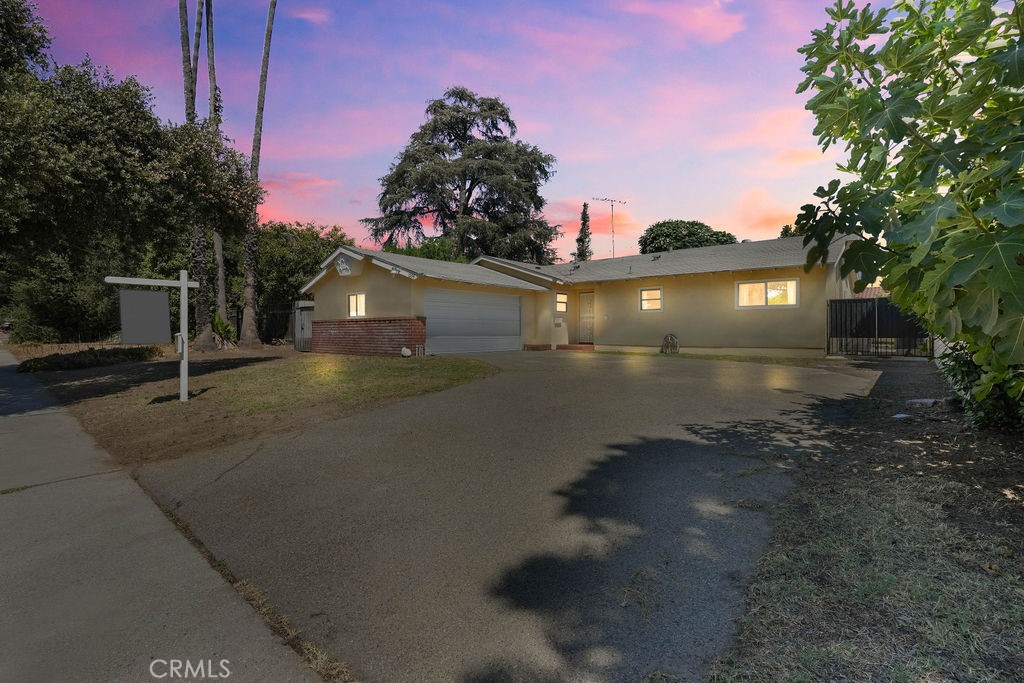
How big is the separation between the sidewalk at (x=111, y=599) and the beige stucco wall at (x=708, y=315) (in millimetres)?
18181

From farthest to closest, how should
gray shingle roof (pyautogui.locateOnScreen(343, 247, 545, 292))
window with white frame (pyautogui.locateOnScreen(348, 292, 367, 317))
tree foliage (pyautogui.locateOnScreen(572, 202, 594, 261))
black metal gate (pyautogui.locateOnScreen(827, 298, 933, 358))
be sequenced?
tree foliage (pyautogui.locateOnScreen(572, 202, 594, 261)) → window with white frame (pyautogui.locateOnScreen(348, 292, 367, 317)) → gray shingle roof (pyautogui.locateOnScreen(343, 247, 545, 292)) → black metal gate (pyautogui.locateOnScreen(827, 298, 933, 358))

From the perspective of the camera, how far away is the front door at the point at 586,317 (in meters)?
23.6

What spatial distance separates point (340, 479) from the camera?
4.86m

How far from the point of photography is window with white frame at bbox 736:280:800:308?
17734 mm

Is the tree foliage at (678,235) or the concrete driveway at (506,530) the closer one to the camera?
the concrete driveway at (506,530)

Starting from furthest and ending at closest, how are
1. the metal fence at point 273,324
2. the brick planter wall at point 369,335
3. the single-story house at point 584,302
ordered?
the metal fence at point 273,324 → the single-story house at point 584,302 → the brick planter wall at point 369,335

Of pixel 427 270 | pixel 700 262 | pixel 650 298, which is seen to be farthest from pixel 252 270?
pixel 700 262

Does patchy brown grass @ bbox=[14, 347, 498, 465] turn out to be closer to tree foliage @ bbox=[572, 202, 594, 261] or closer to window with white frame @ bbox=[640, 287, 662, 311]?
window with white frame @ bbox=[640, 287, 662, 311]

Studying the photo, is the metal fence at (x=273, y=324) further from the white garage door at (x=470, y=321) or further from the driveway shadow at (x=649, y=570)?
the driveway shadow at (x=649, y=570)

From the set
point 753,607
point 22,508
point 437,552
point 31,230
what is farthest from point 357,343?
point 753,607

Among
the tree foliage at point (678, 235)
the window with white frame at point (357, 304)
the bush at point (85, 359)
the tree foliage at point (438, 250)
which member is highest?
the tree foliage at point (678, 235)

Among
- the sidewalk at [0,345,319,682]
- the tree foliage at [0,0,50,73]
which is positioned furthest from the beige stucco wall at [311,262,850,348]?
the sidewalk at [0,345,319,682]

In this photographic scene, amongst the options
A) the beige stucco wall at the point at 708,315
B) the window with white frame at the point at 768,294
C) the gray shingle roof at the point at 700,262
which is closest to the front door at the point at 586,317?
the beige stucco wall at the point at 708,315

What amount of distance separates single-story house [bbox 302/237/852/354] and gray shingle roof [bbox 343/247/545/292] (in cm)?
8
